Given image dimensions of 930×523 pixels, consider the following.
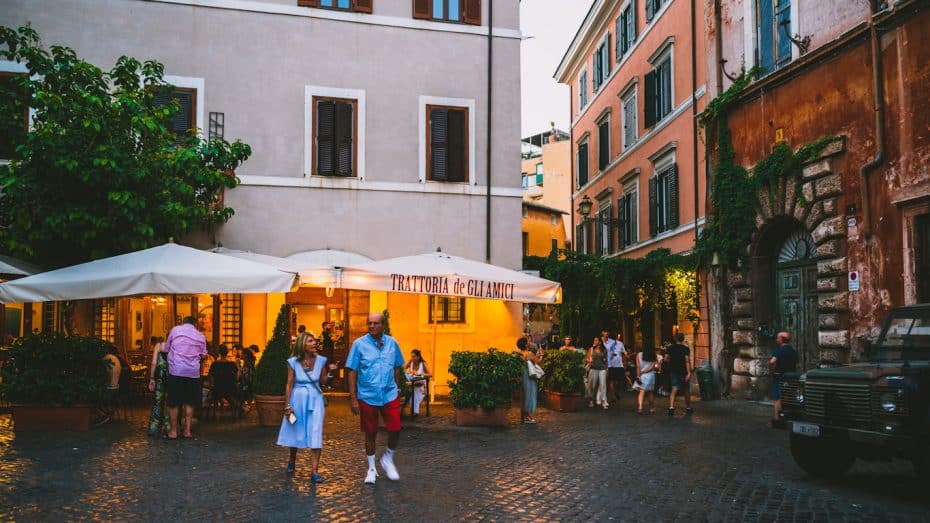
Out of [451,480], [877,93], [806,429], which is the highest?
[877,93]

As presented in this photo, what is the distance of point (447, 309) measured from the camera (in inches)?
714

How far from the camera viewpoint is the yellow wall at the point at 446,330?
58.5 feet

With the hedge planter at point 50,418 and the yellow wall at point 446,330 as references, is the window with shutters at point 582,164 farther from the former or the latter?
the hedge planter at point 50,418

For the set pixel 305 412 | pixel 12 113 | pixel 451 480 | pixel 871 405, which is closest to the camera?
pixel 871 405

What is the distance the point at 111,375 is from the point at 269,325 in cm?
464

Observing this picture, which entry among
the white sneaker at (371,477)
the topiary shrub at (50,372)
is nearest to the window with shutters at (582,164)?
the topiary shrub at (50,372)

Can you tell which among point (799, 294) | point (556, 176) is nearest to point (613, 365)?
point (799, 294)

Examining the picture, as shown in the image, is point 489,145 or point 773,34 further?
point 489,145

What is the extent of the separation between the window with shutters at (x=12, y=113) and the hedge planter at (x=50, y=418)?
17.8 ft

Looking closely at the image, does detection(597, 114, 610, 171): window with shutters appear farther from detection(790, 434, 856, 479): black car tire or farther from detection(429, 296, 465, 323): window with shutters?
detection(790, 434, 856, 479): black car tire

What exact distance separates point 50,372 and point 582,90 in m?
26.8

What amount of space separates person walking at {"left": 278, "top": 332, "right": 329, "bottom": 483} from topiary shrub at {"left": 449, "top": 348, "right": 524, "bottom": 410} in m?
4.55

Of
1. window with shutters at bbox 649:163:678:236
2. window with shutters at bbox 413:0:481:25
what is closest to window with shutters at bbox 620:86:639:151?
window with shutters at bbox 649:163:678:236

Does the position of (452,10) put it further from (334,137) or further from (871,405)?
(871,405)
